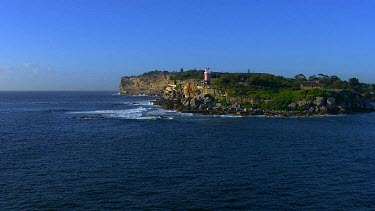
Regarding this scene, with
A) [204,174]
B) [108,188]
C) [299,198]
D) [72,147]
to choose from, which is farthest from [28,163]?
[299,198]

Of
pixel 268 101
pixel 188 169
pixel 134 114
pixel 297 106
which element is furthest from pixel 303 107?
pixel 188 169

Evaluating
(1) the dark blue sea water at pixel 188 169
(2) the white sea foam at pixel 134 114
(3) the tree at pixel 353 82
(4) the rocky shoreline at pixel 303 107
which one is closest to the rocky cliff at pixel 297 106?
(4) the rocky shoreline at pixel 303 107

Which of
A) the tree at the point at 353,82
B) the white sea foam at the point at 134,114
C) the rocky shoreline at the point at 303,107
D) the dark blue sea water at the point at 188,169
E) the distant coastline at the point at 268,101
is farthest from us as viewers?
the tree at the point at 353,82

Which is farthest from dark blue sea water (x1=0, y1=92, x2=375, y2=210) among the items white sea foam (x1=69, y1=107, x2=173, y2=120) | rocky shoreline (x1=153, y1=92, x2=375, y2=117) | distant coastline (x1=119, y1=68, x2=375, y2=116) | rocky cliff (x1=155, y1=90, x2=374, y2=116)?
distant coastline (x1=119, y1=68, x2=375, y2=116)

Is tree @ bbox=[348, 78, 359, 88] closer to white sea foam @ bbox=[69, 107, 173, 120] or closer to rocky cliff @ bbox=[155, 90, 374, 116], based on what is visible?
rocky cliff @ bbox=[155, 90, 374, 116]

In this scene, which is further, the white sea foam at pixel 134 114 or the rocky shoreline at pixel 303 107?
the rocky shoreline at pixel 303 107

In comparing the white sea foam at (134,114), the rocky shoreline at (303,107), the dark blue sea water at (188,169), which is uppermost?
the rocky shoreline at (303,107)

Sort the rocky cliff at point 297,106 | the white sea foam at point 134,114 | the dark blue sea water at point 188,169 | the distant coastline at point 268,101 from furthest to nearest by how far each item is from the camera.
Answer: the distant coastline at point 268,101 < the rocky cliff at point 297,106 < the white sea foam at point 134,114 < the dark blue sea water at point 188,169

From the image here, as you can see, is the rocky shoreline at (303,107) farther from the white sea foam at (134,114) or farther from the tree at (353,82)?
the tree at (353,82)
